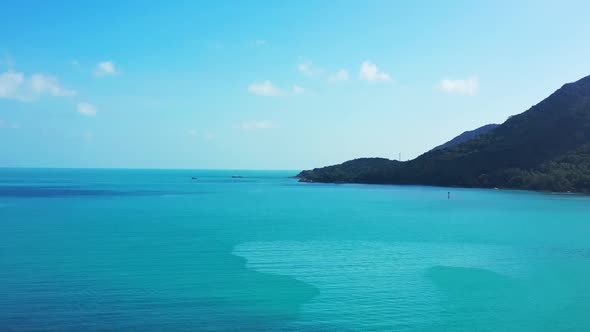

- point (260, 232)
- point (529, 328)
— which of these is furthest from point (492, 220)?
point (529, 328)

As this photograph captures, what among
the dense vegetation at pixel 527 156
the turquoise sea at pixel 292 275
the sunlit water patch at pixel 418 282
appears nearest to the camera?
the turquoise sea at pixel 292 275

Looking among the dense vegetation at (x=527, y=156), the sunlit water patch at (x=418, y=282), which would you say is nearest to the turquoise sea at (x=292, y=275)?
the sunlit water patch at (x=418, y=282)

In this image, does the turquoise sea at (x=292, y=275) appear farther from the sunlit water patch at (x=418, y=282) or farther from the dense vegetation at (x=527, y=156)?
the dense vegetation at (x=527, y=156)

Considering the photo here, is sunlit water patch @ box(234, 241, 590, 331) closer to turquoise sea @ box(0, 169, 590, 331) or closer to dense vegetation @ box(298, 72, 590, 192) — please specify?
turquoise sea @ box(0, 169, 590, 331)

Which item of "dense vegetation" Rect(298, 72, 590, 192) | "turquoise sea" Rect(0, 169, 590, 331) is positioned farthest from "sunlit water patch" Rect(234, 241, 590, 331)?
"dense vegetation" Rect(298, 72, 590, 192)

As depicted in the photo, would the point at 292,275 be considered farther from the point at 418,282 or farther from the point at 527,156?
the point at 527,156

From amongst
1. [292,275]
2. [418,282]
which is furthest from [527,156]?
[292,275]
